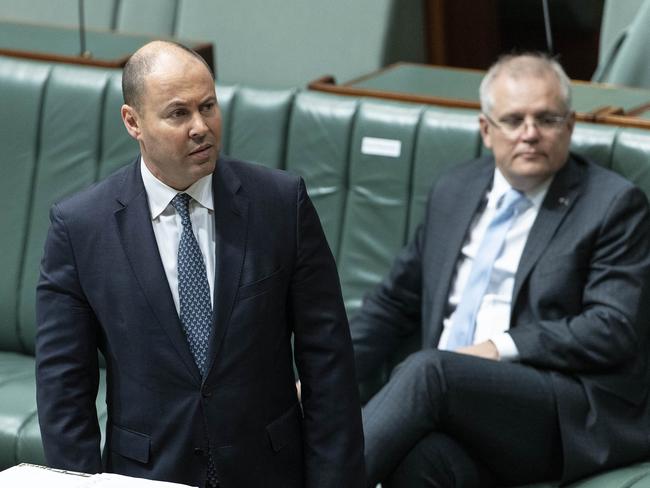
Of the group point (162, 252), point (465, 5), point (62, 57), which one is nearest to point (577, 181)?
point (162, 252)

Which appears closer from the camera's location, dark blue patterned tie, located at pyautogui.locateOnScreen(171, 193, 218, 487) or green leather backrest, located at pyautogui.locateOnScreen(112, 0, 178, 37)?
dark blue patterned tie, located at pyautogui.locateOnScreen(171, 193, 218, 487)

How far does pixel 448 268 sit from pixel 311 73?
1885 mm

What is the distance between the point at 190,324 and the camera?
217 cm

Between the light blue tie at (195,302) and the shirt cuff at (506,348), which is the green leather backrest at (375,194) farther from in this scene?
the light blue tie at (195,302)

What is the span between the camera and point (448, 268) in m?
3.05

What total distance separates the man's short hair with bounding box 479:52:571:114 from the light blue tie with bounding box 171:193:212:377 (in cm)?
112

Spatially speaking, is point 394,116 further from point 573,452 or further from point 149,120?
point 149,120

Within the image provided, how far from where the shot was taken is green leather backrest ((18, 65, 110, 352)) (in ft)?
11.8

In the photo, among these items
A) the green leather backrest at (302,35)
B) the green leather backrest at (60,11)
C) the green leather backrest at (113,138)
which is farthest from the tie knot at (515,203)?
the green leather backrest at (60,11)

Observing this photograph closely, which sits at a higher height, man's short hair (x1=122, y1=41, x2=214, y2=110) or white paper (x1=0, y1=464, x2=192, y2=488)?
man's short hair (x1=122, y1=41, x2=214, y2=110)

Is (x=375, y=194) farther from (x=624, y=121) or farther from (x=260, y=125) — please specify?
(x=624, y=121)

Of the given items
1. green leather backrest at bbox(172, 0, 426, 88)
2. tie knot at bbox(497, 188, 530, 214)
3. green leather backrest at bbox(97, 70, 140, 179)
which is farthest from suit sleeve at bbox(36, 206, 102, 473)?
green leather backrest at bbox(172, 0, 426, 88)

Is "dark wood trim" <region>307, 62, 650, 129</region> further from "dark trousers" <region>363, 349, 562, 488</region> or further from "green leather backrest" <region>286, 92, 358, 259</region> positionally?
"dark trousers" <region>363, 349, 562, 488</region>

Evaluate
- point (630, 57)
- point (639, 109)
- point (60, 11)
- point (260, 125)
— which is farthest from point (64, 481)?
point (60, 11)
